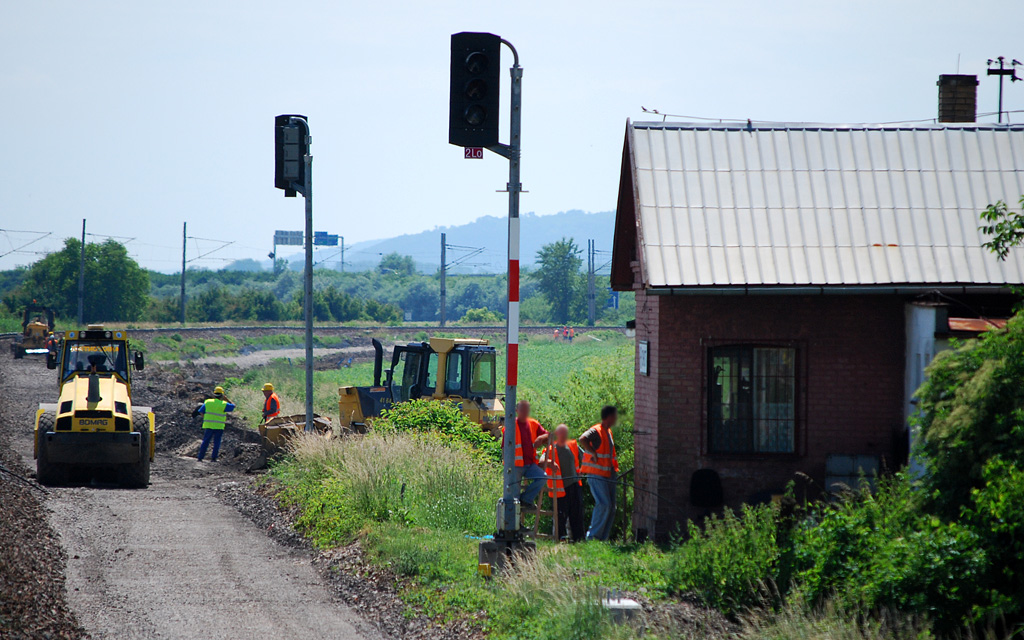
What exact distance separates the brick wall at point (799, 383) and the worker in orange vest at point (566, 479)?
40.7 inches

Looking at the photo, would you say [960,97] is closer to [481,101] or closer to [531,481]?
[531,481]

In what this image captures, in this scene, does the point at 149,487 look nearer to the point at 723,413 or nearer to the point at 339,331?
the point at 723,413

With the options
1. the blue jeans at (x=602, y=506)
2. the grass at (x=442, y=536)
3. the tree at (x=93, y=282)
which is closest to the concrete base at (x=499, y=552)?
the grass at (x=442, y=536)

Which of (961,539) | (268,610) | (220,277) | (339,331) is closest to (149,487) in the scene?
(268,610)

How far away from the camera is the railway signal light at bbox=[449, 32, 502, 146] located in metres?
9.33

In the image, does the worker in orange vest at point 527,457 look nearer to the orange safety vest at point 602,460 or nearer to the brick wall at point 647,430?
the orange safety vest at point 602,460

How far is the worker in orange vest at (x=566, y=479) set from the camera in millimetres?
12492

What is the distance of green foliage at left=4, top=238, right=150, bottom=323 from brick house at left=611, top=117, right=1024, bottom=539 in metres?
83.5

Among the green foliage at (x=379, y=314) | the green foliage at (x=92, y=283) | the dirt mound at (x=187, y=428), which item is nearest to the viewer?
the dirt mound at (x=187, y=428)

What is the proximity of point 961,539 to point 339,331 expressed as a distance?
3163 inches

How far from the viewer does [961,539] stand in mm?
7547

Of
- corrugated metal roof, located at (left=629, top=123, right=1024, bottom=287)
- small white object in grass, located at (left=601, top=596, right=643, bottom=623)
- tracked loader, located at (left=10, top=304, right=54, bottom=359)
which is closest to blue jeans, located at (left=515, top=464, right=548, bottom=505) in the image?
corrugated metal roof, located at (left=629, top=123, right=1024, bottom=287)

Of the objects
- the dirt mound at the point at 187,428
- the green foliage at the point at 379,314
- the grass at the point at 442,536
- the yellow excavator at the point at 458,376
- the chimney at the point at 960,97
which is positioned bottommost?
the dirt mound at the point at 187,428

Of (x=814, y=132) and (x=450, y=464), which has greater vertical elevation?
(x=814, y=132)
